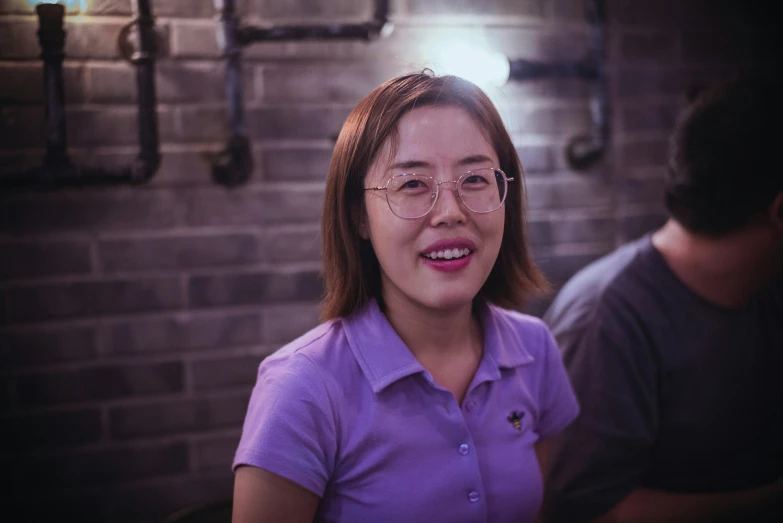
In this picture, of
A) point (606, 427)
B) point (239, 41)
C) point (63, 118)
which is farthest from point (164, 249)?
point (606, 427)

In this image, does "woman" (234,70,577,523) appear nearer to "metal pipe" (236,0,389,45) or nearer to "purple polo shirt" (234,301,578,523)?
"purple polo shirt" (234,301,578,523)

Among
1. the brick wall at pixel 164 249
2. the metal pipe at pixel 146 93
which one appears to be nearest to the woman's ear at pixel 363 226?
the brick wall at pixel 164 249

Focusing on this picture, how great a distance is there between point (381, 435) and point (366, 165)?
0.47 meters

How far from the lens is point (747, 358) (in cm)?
151

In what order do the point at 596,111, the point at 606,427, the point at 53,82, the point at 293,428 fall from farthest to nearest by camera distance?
the point at 596,111 → the point at 53,82 → the point at 606,427 → the point at 293,428

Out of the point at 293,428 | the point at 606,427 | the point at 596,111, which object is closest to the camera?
the point at 293,428

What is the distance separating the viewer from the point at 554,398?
1.32 metres

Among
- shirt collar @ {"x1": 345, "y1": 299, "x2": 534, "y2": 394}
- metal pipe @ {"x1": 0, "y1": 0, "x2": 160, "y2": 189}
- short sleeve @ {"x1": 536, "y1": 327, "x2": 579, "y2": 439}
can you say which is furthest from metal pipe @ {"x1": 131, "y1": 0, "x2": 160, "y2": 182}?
short sleeve @ {"x1": 536, "y1": 327, "x2": 579, "y2": 439}

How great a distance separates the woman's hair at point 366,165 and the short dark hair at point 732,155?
1.73 feet

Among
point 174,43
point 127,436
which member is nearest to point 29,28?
point 174,43

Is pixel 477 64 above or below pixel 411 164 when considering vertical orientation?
above

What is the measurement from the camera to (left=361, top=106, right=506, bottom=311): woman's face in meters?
1.08

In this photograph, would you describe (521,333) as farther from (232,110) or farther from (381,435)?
(232,110)

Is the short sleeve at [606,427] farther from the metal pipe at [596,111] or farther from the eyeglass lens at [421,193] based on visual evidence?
the metal pipe at [596,111]
